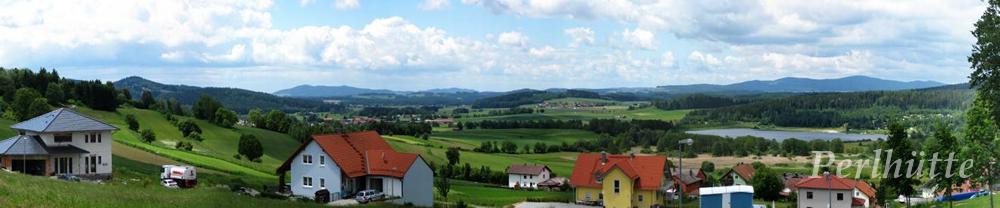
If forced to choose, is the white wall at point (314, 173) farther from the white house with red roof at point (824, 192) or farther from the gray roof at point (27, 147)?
the white house with red roof at point (824, 192)

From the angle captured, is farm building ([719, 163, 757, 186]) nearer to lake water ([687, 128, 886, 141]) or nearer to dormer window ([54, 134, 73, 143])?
dormer window ([54, 134, 73, 143])

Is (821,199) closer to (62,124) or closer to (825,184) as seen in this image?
(825,184)

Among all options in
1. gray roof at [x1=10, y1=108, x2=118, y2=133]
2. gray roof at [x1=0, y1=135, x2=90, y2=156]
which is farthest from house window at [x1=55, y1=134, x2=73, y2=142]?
gray roof at [x1=0, y1=135, x2=90, y2=156]

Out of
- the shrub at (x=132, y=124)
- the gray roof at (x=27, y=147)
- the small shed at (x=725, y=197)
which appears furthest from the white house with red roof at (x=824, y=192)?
the shrub at (x=132, y=124)

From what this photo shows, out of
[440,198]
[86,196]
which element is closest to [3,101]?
[440,198]

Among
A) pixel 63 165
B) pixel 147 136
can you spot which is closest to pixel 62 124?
pixel 63 165

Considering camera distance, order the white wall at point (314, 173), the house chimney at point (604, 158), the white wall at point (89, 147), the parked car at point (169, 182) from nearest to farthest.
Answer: the parked car at point (169, 182) → the white wall at point (89, 147) → the white wall at point (314, 173) → the house chimney at point (604, 158)
